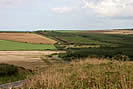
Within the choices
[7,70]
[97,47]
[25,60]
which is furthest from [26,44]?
[7,70]

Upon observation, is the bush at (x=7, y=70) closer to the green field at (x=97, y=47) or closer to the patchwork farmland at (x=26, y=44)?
the green field at (x=97, y=47)

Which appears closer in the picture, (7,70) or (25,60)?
(7,70)

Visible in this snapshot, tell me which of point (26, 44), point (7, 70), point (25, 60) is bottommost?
point (26, 44)

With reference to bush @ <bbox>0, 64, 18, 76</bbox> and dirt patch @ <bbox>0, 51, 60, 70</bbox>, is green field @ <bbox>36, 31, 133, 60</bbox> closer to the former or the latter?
dirt patch @ <bbox>0, 51, 60, 70</bbox>

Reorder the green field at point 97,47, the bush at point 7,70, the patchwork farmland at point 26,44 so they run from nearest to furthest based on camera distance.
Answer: the bush at point 7,70 → the green field at point 97,47 → the patchwork farmland at point 26,44

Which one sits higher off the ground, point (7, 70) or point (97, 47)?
point (7, 70)

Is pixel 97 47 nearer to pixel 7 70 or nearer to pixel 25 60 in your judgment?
pixel 25 60

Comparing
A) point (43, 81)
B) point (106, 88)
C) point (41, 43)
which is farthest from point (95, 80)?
point (41, 43)

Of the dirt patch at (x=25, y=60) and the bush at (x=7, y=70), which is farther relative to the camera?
the dirt patch at (x=25, y=60)

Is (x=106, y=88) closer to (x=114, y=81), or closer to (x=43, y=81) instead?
(x=114, y=81)

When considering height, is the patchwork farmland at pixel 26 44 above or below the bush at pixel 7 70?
below

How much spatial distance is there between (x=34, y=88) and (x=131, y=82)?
4319mm

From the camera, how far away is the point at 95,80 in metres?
9.09

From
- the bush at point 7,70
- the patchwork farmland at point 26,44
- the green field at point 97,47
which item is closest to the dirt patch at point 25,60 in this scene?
the bush at point 7,70
